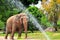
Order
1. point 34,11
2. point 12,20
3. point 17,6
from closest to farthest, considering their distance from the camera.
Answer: point 12,20 → point 34,11 → point 17,6

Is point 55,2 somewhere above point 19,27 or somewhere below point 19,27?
above

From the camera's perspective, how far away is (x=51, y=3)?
23.9 m

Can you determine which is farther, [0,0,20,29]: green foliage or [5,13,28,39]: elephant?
[0,0,20,29]: green foliage

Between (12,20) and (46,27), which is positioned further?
(46,27)

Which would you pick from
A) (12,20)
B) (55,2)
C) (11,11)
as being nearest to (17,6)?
(11,11)

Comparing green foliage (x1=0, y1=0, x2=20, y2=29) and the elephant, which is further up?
green foliage (x1=0, y1=0, x2=20, y2=29)

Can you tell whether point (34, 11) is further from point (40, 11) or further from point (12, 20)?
point (12, 20)

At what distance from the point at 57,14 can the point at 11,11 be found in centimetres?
308

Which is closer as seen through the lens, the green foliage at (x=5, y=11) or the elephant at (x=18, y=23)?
the elephant at (x=18, y=23)

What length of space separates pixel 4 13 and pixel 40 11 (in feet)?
8.32

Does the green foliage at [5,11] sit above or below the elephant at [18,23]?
above

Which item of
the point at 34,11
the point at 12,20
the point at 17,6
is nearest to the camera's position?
the point at 12,20

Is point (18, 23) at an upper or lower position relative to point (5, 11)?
lower

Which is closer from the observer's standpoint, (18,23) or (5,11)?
(18,23)
